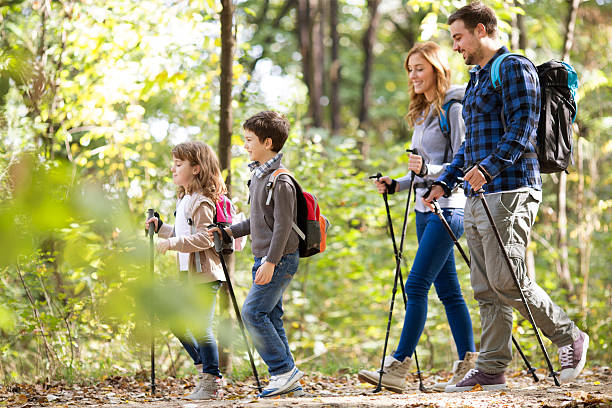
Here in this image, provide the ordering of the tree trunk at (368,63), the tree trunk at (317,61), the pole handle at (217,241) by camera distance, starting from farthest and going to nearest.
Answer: the tree trunk at (368,63) < the tree trunk at (317,61) < the pole handle at (217,241)

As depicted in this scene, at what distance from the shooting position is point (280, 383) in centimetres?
355

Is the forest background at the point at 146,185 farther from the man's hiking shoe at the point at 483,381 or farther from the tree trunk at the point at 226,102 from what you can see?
the man's hiking shoe at the point at 483,381

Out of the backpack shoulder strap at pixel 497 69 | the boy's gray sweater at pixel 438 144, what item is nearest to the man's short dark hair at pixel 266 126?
the boy's gray sweater at pixel 438 144

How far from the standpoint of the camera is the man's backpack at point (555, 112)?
10.9 feet

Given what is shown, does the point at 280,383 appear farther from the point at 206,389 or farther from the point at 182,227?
the point at 182,227

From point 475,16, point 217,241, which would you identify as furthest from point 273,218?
point 475,16

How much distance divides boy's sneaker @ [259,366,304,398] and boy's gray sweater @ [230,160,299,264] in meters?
0.69

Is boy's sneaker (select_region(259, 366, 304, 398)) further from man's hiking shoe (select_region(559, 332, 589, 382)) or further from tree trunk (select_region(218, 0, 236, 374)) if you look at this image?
man's hiking shoe (select_region(559, 332, 589, 382))

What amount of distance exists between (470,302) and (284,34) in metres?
11.3

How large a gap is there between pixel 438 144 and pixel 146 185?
10.3ft

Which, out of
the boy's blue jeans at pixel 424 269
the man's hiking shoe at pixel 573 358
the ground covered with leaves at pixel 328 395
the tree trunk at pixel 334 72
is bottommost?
the ground covered with leaves at pixel 328 395

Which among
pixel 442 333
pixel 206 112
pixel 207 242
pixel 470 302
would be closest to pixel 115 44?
pixel 206 112

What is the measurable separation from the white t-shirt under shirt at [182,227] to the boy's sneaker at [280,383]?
0.87 metres

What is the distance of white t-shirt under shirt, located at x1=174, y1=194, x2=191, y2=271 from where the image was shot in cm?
382
